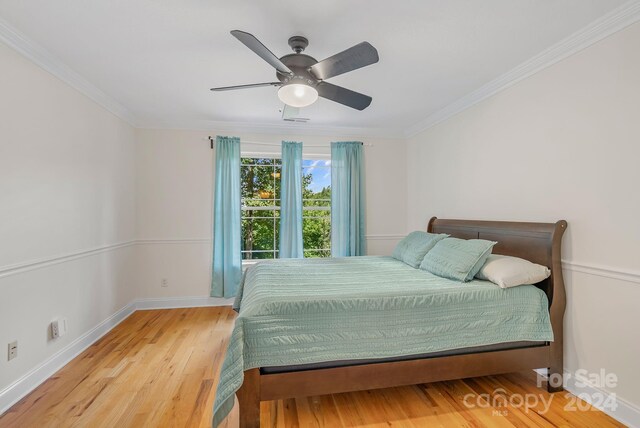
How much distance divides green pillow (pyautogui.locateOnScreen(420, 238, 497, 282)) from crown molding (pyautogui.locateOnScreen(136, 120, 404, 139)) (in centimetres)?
222

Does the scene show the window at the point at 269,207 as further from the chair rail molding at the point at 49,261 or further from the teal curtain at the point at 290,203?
the chair rail molding at the point at 49,261

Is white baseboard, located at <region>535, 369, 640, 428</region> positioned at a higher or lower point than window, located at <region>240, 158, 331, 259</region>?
lower

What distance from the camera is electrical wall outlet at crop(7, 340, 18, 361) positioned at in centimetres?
196

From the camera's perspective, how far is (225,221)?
3930 mm

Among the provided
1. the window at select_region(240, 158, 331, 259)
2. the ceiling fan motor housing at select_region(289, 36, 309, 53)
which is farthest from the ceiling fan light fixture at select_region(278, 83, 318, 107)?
the window at select_region(240, 158, 331, 259)

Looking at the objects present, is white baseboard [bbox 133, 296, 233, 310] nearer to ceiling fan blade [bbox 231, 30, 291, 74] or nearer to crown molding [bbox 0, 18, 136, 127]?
crown molding [bbox 0, 18, 136, 127]

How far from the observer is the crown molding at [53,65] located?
1.94 meters

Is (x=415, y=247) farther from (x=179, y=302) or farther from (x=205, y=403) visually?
(x=179, y=302)

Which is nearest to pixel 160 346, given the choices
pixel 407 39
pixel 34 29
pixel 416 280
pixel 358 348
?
pixel 358 348

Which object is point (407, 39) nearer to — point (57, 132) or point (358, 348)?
point (358, 348)

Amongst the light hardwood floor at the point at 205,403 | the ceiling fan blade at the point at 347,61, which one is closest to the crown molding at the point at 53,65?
the ceiling fan blade at the point at 347,61

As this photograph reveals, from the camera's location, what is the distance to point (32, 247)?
7.05 ft

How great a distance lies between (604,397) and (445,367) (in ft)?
3.28

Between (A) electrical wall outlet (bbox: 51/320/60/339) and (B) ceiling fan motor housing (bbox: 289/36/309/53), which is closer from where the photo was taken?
(B) ceiling fan motor housing (bbox: 289/36/309/53)
